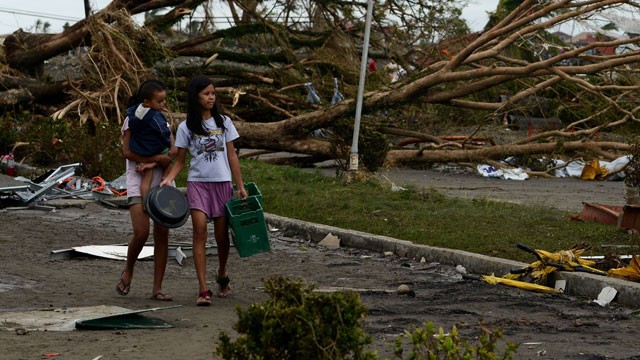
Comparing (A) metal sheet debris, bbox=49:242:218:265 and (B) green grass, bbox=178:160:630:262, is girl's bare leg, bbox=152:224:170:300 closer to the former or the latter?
(A) metal sheet debris, bbox=49:242:218:265

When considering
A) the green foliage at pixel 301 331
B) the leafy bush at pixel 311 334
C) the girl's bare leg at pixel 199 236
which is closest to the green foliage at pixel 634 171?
the girl's bare leg at pixel 199 236

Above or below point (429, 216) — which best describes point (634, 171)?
above

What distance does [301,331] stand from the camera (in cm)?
359

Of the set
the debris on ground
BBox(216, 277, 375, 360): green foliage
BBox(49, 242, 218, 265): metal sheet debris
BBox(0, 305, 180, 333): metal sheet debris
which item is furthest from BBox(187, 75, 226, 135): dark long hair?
the debris on ground

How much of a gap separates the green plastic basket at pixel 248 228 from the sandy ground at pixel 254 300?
14.5 inches

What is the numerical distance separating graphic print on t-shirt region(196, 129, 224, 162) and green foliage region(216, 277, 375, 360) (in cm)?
399

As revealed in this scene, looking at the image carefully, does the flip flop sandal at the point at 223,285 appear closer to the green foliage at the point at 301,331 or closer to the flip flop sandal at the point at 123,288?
the flip flop sandal at the point at 123,288

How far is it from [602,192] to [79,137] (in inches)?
340

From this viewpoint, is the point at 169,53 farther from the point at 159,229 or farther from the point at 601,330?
the point at 601,330

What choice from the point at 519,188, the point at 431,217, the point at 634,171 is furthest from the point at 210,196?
the point at 519,188

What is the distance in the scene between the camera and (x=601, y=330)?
21.1 feet

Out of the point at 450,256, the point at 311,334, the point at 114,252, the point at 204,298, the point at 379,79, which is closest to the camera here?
the point at 311,334

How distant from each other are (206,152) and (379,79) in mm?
13234

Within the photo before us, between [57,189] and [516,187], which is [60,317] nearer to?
[57,189]
